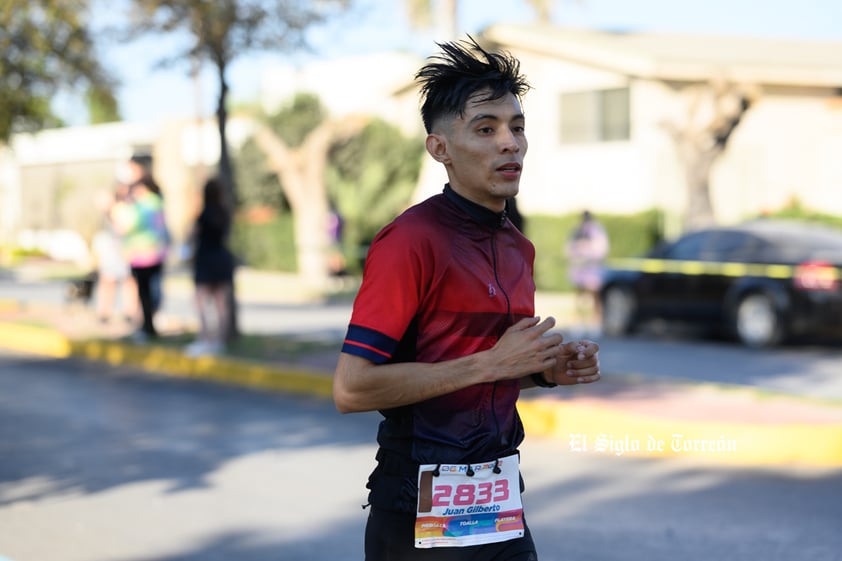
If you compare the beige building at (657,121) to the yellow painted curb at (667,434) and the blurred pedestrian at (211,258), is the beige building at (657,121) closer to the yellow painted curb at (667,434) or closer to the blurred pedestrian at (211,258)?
the blurred pedestrian at (211,258)

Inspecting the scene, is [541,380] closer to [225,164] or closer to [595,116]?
[225,164]

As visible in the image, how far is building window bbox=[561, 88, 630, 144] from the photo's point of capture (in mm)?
28406

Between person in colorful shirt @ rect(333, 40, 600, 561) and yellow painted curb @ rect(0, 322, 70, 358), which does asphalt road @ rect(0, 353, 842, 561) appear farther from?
yellow painted curb @ rect(0, 322, 70, 358)

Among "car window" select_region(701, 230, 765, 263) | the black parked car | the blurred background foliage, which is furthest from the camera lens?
the blurred background foliage

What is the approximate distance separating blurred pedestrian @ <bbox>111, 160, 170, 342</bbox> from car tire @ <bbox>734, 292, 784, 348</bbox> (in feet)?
23.4

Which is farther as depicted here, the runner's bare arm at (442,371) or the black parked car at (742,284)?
the black parked car at (742,284)

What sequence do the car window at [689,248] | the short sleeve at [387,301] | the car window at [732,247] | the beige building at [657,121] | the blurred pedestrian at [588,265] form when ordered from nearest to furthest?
1. the short sleeve at [387,301]
2. the car window at [732,247]
3. the car window at [689,248]
4. the blurred pedestrian at [588,265]
5. the beige building at [657,121]

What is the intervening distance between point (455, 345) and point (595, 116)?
26.3 meters

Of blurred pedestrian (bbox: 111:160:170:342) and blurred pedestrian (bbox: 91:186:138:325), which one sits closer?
blurred pedestrian (bbox: 111:160:170:342)

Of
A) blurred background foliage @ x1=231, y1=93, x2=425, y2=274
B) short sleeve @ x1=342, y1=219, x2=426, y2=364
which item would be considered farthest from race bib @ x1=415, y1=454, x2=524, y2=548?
blurred background foliage @ x1=231, y1=93, x2=425, y2=274

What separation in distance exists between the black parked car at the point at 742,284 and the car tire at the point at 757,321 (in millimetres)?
12

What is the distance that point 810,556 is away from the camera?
243 inches

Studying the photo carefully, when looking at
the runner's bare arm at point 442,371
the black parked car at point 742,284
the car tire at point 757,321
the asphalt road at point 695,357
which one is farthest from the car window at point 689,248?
the runner's bare arm at point 442,371

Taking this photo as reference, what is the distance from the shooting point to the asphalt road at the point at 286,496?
6.42 meters
